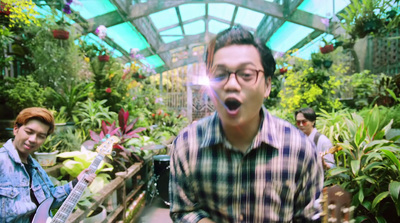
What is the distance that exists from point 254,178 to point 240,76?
0.31 metres

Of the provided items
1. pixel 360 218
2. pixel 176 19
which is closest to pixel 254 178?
pixel 360 218

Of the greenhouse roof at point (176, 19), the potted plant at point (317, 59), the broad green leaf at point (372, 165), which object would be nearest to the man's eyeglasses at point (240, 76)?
the broad green leaf at point (372, 165)

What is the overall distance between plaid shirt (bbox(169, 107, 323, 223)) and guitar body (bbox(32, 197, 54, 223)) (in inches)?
42.0

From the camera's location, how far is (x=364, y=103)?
3914mm

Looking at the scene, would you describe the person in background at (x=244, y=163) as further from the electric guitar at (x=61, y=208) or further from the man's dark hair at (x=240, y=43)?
the electric guitar at (x=61, y=208)

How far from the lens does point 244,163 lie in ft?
2.35

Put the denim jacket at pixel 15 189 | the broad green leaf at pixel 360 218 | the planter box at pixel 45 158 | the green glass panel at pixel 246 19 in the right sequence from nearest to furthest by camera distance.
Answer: the green glass panel at pixel 246 19
the denim jacket at pixel 15 189
the broad green leaf at pixel 360 218
the planter box at pixel 45 158

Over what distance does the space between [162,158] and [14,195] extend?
7.26 ft

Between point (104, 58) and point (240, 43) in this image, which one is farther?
point (104, 58)

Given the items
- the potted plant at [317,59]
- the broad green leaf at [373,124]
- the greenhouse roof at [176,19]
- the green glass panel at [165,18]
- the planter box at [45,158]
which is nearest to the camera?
the broad green leaf at [373,124]

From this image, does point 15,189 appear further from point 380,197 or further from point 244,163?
point 380,197

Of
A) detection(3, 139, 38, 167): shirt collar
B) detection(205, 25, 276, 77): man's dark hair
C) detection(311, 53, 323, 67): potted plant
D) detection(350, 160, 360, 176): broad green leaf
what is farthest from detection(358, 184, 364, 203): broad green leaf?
detection(311, 53, 323, 67): potted plant

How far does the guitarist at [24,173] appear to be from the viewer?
51.4 inches

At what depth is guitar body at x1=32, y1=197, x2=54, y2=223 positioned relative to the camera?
1.34m
